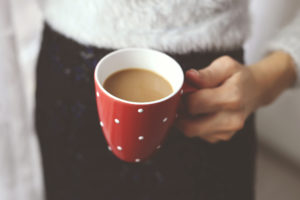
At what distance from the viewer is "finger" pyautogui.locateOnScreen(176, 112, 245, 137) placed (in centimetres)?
52

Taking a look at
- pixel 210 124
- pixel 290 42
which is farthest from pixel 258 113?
pixel 210 124

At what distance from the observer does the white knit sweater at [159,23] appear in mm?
536

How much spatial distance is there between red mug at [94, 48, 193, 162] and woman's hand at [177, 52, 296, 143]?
4 cm

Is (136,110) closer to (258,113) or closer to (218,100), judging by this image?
(218,100)

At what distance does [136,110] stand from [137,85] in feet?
0.27

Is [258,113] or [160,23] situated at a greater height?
[160,23]

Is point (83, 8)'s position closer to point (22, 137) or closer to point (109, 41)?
point (109, 41)

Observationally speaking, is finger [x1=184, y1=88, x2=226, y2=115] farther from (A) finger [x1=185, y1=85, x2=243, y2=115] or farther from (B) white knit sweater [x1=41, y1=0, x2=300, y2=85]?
(B) white knit sweater [x1=41, y1=0, x2=300, y2=85]

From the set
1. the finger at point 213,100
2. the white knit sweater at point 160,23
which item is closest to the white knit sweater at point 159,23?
the white knit sweater at point 160,23

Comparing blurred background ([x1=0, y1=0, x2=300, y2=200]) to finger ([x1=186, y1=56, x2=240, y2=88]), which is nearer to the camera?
finger ([x1=186, y1=56, x2=240, y2=88])

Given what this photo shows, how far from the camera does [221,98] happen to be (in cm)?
50

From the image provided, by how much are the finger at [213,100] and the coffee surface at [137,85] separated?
4 centimetres

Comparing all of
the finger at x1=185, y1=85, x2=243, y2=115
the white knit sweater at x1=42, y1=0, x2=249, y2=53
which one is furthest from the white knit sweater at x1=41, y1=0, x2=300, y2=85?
the finger at x1=185, y1=85, x2=243, y2=115

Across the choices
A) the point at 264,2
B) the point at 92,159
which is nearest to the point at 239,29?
the point at 92,159
